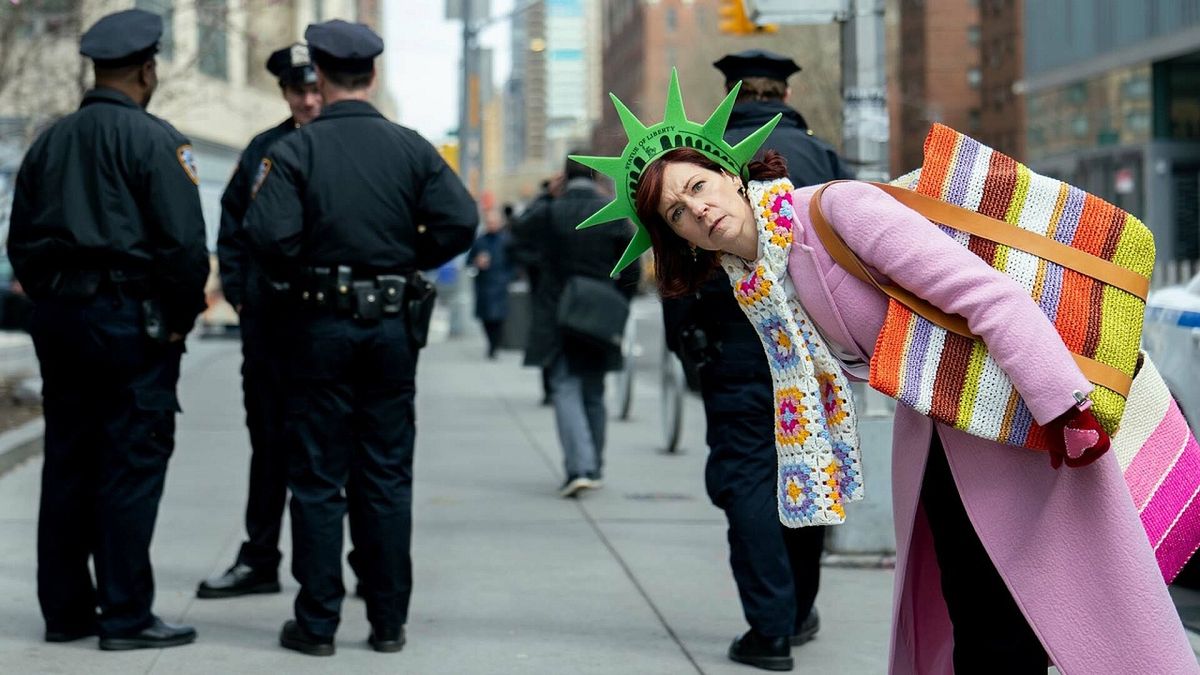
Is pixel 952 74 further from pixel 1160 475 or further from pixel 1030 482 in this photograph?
pixel 1030 482

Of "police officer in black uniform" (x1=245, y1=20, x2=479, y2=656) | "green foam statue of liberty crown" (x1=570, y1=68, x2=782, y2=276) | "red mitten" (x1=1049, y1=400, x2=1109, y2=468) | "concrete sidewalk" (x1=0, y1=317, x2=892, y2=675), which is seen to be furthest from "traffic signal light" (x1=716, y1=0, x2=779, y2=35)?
"red mitten" (x1=1049, y1=400, x2=1109, y2=468)

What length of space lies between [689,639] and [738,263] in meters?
2.48

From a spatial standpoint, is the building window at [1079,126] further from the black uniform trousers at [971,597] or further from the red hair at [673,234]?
the black uniform trousers at [971,597]

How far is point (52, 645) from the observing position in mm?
5770

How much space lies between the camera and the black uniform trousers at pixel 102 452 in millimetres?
5590

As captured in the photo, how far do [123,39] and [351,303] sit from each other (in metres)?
1.14

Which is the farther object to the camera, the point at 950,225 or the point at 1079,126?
the point at 1079,126

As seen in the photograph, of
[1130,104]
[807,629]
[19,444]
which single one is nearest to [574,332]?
[19,444]

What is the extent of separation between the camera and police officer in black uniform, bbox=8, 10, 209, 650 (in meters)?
5.57

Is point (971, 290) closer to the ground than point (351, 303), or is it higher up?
higher up

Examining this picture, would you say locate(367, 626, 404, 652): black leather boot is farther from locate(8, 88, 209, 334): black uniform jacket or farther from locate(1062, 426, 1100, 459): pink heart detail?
locate(1062, 426, 1100, 459): pink heart detail

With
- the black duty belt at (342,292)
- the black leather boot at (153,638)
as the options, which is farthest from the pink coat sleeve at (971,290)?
the black leather boot at (153,638)

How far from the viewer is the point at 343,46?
574 centimetres

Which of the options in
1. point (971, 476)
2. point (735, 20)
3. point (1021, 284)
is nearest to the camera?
point (1021, 284)
